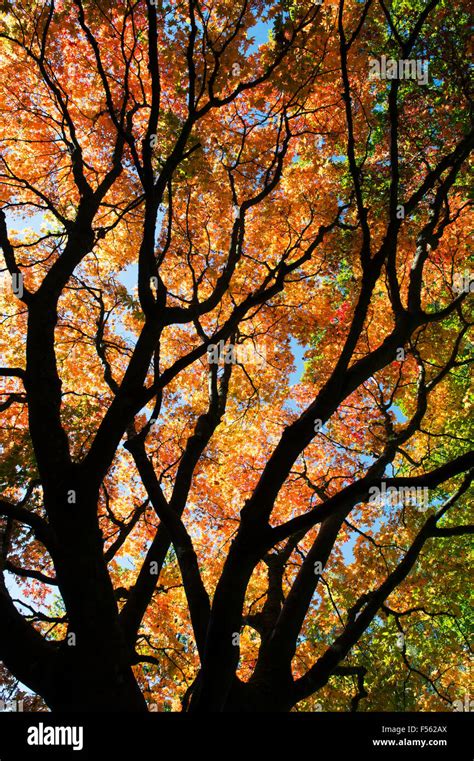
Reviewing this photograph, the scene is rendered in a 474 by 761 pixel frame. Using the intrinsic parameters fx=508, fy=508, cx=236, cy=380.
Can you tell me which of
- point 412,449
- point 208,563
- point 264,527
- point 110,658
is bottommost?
point 110,658

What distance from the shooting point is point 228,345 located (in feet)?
29.7

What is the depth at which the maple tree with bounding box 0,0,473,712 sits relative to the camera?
4.95 m

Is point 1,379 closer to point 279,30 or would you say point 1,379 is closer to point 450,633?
point 279,30

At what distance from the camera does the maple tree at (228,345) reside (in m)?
4.95

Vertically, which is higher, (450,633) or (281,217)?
(281,217)

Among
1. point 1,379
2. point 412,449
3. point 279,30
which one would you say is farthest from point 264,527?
point 412,449

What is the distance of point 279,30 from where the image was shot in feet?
21.8

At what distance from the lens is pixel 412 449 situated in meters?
17.0

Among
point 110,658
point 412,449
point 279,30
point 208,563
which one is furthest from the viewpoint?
point 412,449

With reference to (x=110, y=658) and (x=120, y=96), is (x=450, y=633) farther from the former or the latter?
(x=120, y=96)

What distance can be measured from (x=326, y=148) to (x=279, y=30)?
473cm

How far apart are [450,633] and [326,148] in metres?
14.2

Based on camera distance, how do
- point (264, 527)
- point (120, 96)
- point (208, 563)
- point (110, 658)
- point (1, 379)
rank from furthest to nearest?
point (208, 563) < point (1, 379) < point (120, 96) < point (110, 658) < point (264, 527)

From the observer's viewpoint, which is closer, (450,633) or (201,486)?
(201,486)
